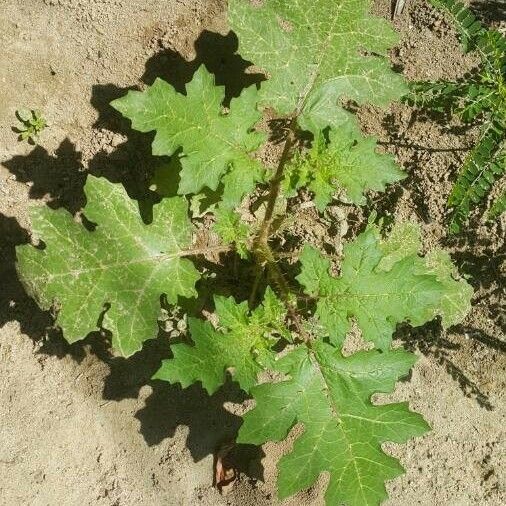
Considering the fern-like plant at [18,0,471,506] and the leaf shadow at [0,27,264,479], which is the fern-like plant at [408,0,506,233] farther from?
the leaf shadow at [0,27,264,479]

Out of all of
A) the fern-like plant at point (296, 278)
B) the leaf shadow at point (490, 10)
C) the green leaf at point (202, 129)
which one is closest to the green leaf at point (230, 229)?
the fern-like plant at point (296, 278)

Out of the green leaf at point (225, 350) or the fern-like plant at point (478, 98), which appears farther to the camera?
the fern-like plant at point (478, 98)

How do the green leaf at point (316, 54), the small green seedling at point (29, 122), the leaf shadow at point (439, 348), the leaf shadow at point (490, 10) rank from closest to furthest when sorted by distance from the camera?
the green leaf at point (316, 54) → the small green seedling at point (29, 122) → the leaf shadow at point (490, 10) → the leaf shadow at point (439, 348)

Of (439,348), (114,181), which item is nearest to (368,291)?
(439,348)

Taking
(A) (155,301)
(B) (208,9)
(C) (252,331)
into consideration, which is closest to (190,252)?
(A) (155,301)

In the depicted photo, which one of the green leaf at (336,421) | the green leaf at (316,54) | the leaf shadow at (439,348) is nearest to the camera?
the green leaf at (336,421)

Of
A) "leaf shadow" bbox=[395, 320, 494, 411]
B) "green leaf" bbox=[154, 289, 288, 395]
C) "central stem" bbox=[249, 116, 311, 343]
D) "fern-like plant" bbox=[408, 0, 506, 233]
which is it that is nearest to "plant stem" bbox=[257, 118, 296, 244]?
"central stem" bbox=[249, 116, 311, 343]

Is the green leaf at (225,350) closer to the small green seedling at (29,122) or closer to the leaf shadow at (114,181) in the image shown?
the leaf shadow at (114,181)

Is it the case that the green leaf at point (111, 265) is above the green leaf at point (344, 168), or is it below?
below

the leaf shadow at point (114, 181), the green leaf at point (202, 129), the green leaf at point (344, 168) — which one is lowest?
the leaf shadow at point (114, 181)
